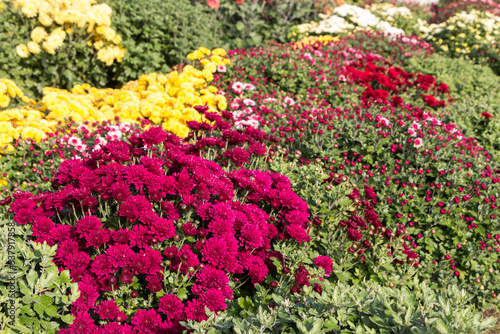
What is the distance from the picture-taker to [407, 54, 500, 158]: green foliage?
5.33 metres

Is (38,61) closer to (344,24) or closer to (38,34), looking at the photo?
(38,34)

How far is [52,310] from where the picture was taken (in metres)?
1.73

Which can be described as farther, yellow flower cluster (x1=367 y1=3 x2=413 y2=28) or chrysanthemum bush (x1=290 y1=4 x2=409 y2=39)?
yellow flower cluster (x1=367 y1=3 x2=413 y2=28)

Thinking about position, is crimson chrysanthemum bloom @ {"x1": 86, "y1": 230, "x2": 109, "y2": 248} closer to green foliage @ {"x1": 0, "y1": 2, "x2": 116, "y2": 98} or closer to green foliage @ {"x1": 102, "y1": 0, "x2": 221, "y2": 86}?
green foliage @ {"x1": 0, "y1": 2, "x2": 116, "y2": 98}

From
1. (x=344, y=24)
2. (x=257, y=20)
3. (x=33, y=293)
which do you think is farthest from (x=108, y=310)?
(x=344, y=24)

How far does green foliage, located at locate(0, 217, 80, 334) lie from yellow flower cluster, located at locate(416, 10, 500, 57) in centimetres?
1142

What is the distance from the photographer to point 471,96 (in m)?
7.04

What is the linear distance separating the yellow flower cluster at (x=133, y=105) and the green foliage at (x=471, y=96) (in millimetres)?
4018

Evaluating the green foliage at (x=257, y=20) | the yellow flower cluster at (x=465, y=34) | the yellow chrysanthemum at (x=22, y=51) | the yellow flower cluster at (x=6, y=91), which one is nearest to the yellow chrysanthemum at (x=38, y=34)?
the yellow chrysanthemum at (x=22, y=51)

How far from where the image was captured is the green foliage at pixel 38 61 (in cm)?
511

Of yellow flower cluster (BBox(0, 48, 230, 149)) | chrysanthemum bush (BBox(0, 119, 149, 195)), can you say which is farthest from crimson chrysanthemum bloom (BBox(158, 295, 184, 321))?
yellow flower cluster (BBox(0, 48, 230, 149))

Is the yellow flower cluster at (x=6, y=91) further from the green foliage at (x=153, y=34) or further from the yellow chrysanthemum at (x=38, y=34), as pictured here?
the green foliage at (x=153, y=34)

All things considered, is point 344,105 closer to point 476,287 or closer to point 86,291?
point 476,287

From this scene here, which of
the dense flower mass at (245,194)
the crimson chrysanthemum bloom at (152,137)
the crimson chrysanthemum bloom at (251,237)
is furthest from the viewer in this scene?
the crimson chrysanthemum bloom at (152,137)
